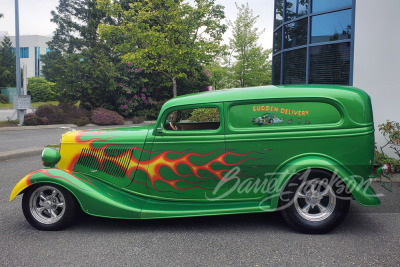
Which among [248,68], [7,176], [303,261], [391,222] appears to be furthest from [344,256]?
[248,68]

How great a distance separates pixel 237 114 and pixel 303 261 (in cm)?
174

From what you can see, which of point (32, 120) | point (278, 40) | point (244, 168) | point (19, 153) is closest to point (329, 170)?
point (244, 168)

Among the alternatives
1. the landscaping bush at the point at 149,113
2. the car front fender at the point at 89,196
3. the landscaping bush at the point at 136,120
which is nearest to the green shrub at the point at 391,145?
the car front fender at the point at 89,196

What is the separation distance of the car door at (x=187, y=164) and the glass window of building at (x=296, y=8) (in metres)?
7.49

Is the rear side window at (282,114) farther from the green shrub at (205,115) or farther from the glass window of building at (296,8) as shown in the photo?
the green shrub at (205,115)

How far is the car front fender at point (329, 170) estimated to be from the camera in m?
3.77

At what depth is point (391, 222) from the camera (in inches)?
165

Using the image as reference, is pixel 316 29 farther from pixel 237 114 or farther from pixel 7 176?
pixel 7 176

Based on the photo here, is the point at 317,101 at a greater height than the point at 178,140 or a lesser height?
greater

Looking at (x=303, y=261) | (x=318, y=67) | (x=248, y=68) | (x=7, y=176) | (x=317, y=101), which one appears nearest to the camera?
(x=303, y=261)

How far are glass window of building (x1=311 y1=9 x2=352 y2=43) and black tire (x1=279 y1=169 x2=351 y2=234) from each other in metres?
6.08

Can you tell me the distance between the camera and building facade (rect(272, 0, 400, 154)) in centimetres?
696

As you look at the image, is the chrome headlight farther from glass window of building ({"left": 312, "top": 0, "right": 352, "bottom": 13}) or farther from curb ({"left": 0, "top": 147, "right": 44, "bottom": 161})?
glass window of building ({"left": 312, "top": 0, "right": 352, "bottom": 13})

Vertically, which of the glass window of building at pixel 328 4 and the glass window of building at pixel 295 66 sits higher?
the glass window of building at pixel 328 4
